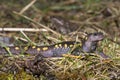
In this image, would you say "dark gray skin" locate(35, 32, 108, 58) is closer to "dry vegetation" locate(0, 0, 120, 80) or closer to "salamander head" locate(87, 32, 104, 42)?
"salamander head" locate(87, 32, 104, 42)

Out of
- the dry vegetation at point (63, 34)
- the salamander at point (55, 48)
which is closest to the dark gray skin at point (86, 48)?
the salamander at point (55, 48)

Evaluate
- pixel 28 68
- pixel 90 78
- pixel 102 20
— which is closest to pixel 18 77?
pixel 28 68

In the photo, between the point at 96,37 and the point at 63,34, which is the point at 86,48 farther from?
the point at 63,34

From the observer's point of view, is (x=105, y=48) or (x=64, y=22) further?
(x=64, y=22)

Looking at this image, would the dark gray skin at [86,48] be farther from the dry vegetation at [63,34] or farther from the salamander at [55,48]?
the dry vegetation at [63,34]

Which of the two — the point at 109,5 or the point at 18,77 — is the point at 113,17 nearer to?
the point at 109,5

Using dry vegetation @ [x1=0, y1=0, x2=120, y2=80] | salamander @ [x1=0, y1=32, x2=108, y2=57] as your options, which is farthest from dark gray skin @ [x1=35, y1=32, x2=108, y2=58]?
dry vegetation @ [x1=0, y1=0, x2=120, y2=80]

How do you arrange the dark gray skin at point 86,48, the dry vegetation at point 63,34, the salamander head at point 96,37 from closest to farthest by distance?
1. the dry vegetation at point 63,34
2. the dark gray skin at point 86,48
3. the salamander head at point 96,37

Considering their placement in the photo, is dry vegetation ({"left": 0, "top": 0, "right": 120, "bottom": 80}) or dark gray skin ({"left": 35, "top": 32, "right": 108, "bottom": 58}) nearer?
dry vegetation ({"left": 0, "top": 0, "right": 120, "bottom": 80})
